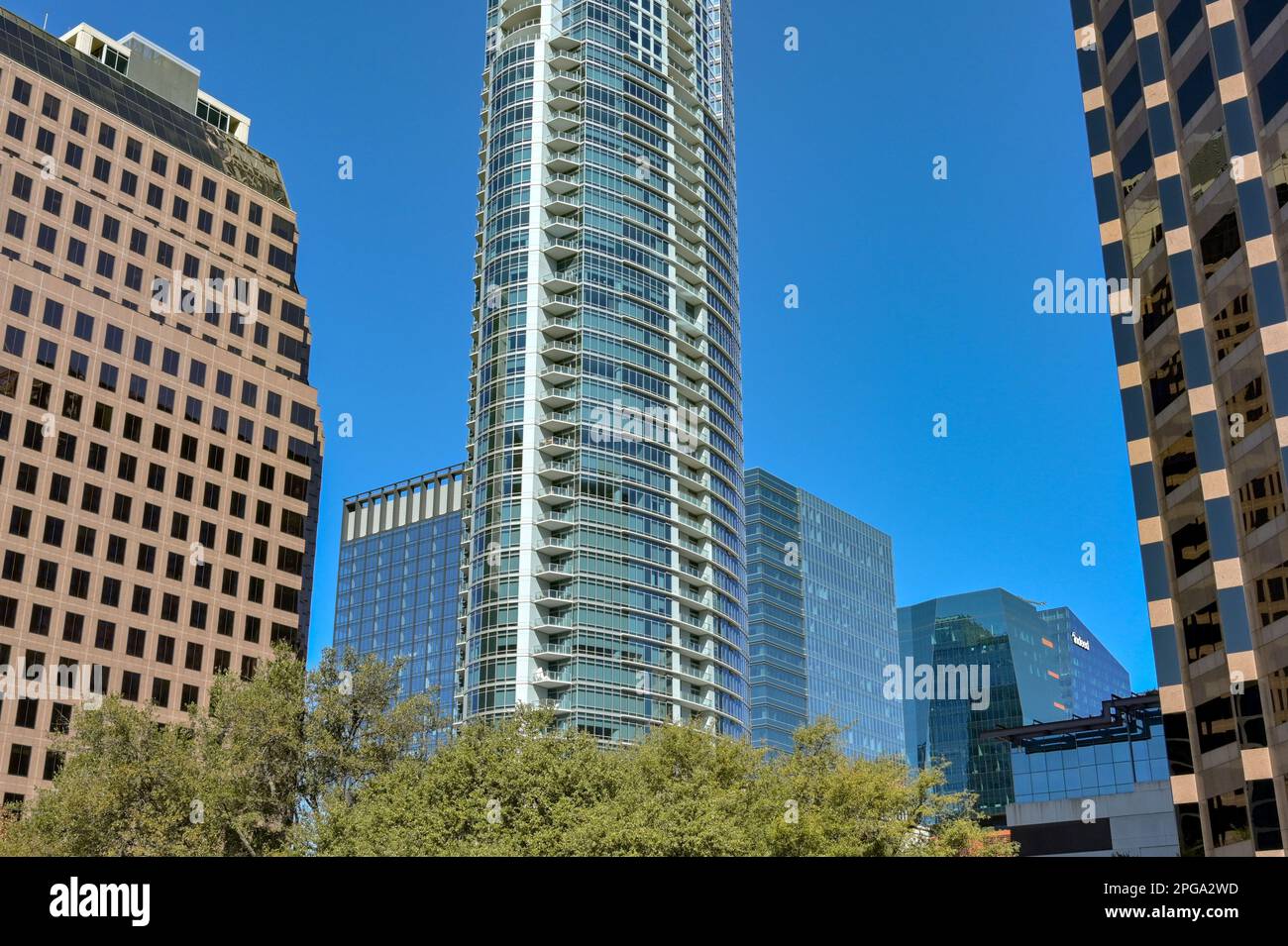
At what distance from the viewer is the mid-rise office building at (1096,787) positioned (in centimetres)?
9931

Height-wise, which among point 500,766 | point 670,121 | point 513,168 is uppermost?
point 670,121

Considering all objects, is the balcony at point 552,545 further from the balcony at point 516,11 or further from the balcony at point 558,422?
Answer: the balcony at point 516,11

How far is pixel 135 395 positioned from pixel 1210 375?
90.1 metres

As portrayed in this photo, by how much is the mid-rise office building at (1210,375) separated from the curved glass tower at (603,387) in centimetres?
7620

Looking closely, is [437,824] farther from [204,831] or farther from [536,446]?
[536,446]

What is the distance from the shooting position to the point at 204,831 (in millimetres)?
59781

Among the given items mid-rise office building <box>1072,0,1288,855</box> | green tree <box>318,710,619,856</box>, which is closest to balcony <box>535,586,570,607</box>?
green tree <box>318,710,619,856</box>

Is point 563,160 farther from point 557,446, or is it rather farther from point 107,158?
point 107,158

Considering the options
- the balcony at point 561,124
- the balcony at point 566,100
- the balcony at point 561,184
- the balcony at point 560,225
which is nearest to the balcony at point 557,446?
the balcony at point 560,225

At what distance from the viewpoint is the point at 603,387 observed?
148m
